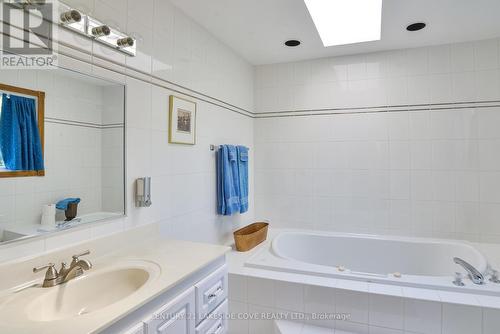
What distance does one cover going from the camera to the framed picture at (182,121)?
6.66 ft

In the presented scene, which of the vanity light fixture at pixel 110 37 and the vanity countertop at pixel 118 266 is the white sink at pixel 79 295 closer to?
the vanity countertop at pixel 118 266

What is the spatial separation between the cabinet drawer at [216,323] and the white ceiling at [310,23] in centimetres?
199

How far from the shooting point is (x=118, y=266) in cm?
136

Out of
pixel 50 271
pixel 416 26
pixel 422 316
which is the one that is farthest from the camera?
pixel 416 26

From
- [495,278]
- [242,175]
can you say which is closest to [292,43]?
[242,175]

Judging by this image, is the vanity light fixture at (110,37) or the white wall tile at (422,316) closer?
the vanity light fixture at (110,37)

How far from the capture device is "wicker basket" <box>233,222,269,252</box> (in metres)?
2.62

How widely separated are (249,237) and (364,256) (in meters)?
1.23

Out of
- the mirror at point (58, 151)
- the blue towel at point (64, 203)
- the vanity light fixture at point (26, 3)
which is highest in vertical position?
the vanity light fixture at point (26, 3)

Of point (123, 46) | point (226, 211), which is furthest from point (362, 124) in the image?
point (123, 46)

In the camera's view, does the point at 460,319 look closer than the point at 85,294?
No

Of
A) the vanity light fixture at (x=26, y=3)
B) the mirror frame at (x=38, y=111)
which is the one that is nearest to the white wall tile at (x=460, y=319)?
the mirror frame at (x=38, y=111)

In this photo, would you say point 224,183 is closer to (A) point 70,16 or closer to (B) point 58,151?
(B) point 58,151

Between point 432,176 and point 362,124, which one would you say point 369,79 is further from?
point 432,176
